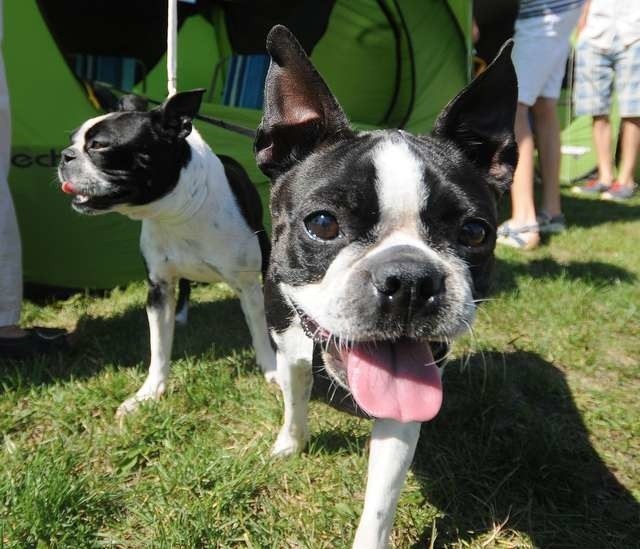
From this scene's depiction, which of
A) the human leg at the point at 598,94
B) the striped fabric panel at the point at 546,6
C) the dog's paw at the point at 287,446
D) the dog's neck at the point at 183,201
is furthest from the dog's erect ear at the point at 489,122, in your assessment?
the human leg at the point at 598,94

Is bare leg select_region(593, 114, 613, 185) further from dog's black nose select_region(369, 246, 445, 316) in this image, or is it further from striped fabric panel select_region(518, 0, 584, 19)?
dog's black nose select_region(369, 246, 445, 316)

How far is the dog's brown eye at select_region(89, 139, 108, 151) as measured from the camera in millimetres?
2636

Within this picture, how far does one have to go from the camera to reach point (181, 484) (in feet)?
6.48

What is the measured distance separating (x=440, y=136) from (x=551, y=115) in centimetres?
405

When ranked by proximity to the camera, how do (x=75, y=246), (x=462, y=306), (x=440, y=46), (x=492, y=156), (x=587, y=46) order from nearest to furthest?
1. (x=462, y=306)
2. (x=492, y=156)
3. (x=75, y=246)
4. (x=440, y=46)
5. (x=587, y=46)

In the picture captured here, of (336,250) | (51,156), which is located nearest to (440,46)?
(51,156)

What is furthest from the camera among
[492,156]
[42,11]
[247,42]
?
[247,42]

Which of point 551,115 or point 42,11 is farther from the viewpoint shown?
point 551,115

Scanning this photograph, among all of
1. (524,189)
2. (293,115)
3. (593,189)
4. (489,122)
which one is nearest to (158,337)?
(293,115)

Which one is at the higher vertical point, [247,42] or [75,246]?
[247,42]

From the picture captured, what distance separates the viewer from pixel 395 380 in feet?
4.92

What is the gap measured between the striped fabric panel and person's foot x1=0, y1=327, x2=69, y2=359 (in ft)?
14.7

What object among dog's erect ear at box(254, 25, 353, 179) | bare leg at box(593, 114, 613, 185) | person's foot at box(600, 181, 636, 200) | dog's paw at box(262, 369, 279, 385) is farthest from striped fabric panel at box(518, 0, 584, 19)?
dog's paw at box(262, 369, 279, 385)

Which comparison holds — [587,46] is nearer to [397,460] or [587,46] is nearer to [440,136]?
[440,136]
